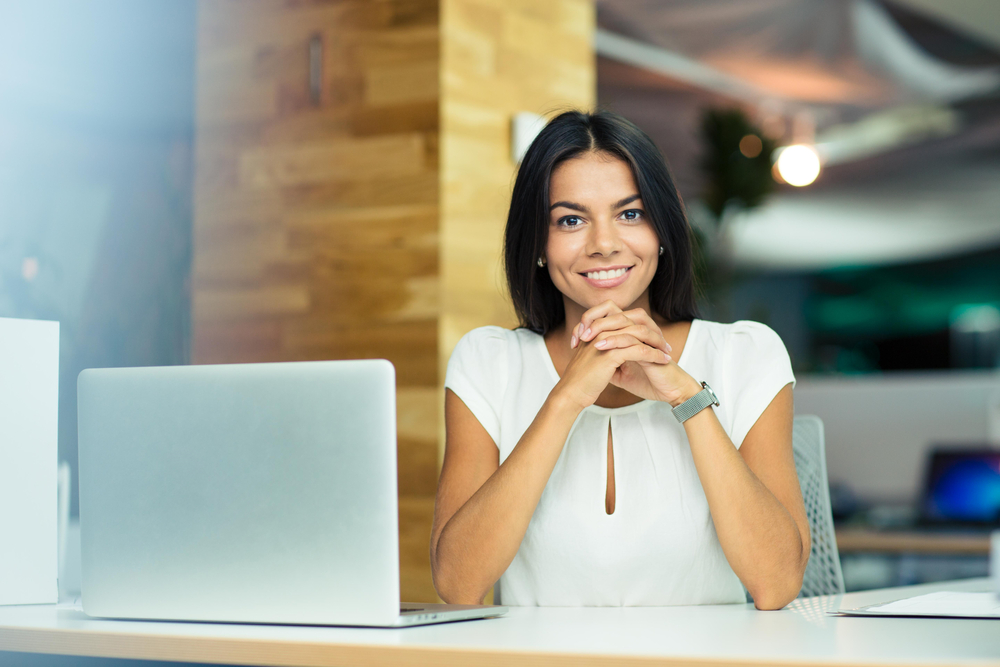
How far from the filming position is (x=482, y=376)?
1.83m

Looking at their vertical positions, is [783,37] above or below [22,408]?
above

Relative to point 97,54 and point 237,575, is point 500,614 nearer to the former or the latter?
point 237,575

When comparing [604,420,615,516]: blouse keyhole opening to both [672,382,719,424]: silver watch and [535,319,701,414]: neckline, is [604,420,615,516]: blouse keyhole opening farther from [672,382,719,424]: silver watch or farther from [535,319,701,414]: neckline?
[672,382,719,424]: silver watch

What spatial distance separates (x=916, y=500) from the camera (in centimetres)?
428

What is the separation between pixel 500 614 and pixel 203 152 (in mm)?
2250

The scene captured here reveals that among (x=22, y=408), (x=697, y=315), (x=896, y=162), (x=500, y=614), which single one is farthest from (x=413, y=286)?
(x=896, y=162)

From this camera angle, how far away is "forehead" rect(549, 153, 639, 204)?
175 cm

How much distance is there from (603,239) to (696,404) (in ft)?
1.15

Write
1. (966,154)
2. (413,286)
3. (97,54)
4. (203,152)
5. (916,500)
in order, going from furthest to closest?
(966,154) < (916,500) < (203,152) < (413,286) < (97,54)

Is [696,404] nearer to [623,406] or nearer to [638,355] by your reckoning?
[638,355]

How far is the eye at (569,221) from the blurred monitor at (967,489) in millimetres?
2813

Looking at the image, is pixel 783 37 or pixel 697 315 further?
pixel 783 37

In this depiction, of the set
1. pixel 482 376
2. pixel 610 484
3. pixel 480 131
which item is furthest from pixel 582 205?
pixel 480 131

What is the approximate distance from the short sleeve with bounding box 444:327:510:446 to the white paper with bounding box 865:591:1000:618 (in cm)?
76
